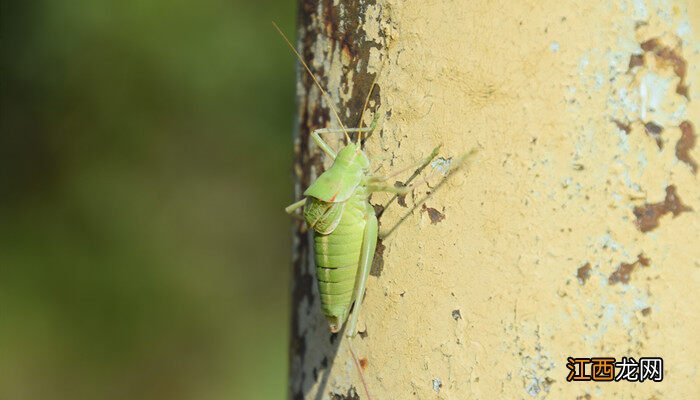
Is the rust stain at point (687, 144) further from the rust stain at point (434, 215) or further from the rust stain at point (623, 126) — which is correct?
the rust stain at point (434, 215)

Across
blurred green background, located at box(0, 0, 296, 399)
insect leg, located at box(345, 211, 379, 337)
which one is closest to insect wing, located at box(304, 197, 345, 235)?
insect leg, located at box(345, 211, 379, 337)

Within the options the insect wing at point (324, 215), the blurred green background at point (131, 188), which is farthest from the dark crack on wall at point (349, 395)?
the blurred green background at point (131, 188)

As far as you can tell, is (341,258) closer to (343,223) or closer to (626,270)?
(343,223)

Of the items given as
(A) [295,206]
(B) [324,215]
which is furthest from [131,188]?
(B) [324,215]

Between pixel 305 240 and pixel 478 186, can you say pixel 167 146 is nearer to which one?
pixel 305 240

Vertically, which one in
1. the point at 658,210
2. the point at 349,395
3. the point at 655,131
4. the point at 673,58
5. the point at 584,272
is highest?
the point at 673,58

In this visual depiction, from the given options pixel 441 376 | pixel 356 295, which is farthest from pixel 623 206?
pixel 356 295
